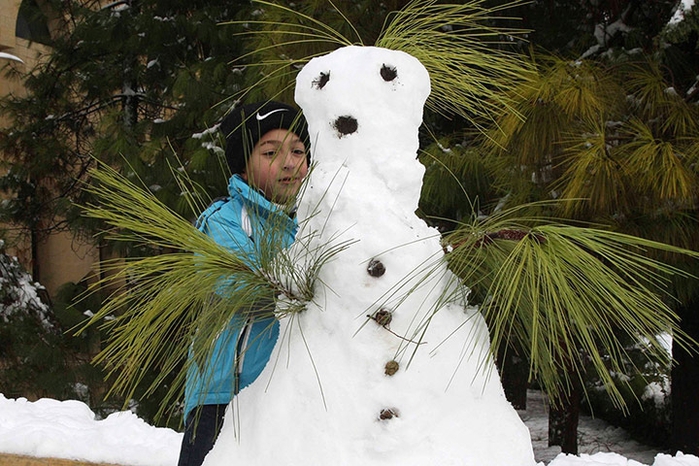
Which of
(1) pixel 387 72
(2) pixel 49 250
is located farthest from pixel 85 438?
(2) pixel 49 250

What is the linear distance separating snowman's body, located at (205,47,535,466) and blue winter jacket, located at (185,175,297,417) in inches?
2.3

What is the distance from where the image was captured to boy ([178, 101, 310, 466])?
Result: 108cm

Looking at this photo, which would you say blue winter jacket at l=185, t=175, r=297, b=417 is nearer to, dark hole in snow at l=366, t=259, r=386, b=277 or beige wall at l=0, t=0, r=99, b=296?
dark hole in snow at l=366, t=259, r=386, b=277

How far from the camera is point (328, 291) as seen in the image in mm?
1057

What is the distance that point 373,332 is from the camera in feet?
3.35

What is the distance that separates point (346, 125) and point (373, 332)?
314 mm

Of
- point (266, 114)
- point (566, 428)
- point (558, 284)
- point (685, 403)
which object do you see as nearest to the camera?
point (558, 284)

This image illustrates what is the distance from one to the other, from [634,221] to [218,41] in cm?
300

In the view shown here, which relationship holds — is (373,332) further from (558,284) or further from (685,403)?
(685,403)

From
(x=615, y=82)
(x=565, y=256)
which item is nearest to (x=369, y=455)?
(x=565, y=256)

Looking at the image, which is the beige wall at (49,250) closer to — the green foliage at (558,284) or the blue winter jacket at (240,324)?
the blue winter jacket at (240,324)

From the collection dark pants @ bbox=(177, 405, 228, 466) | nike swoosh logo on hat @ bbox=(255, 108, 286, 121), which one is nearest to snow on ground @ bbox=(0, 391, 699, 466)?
dark pants @ bbox=(177, 405, 228, 466)

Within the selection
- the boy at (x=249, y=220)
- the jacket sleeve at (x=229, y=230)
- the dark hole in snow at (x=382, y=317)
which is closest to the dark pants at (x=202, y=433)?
the boy at (x=249, y=220)

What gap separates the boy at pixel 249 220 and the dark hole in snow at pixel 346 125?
71 mm
